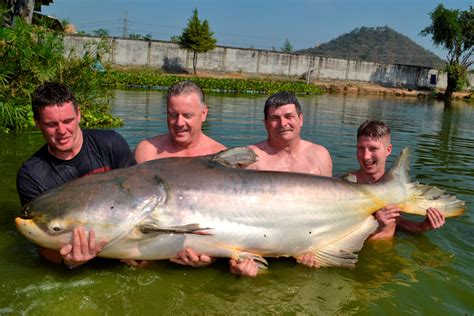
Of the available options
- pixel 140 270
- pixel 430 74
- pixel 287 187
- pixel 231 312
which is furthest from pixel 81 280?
pixel 430 74

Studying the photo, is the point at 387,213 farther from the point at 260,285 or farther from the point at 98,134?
the point at 98,134

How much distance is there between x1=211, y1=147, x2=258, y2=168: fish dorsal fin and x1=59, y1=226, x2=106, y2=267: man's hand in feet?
3.75

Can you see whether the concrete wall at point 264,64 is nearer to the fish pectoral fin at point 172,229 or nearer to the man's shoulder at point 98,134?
the man's shoulder at point 98,134

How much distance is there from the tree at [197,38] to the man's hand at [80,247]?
140 ft

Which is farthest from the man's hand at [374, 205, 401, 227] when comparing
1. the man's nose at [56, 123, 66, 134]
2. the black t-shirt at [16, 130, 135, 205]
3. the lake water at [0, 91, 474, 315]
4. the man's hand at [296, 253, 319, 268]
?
the man's nose at [56, 123, 66, 134]

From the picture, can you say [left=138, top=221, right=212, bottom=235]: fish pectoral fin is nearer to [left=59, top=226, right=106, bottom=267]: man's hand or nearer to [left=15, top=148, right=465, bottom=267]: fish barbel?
[left=15, top=148, right=465, bottom=267]: fish barbel

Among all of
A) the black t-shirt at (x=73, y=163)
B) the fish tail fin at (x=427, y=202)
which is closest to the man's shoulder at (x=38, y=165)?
the black t-shirt at (x=73, y=163)

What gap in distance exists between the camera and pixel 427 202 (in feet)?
14.2

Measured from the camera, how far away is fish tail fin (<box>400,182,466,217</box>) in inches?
167

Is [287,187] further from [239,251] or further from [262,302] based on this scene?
[262,302]

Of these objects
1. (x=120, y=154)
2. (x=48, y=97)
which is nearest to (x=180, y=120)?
(x=120, y=154)

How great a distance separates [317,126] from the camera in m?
15.8

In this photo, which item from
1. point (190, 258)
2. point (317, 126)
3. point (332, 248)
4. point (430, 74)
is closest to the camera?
point (190, 258)

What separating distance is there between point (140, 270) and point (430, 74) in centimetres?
5628
